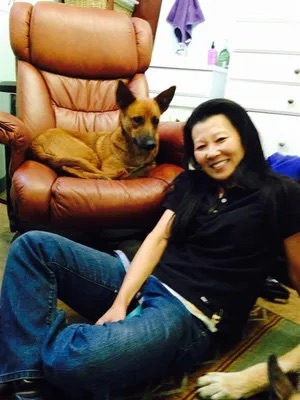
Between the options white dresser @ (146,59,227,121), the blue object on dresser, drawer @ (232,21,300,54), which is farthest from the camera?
white dresser @ (146,59,227,121)

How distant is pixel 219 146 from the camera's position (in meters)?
1.15

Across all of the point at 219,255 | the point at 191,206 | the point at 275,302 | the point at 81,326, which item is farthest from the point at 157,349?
the point at 275,302

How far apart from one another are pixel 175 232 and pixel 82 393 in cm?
50

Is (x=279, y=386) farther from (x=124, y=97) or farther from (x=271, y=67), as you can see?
(x=271, y=67)

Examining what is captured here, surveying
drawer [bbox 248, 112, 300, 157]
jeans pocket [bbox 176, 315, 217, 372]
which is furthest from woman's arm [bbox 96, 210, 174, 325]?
drawer [bbox 248, 112, 300, 157]

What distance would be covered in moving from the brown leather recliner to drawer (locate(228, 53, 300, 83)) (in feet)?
2.45

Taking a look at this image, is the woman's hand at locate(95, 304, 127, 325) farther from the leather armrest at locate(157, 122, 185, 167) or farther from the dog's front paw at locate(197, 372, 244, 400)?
the leather armrest at locate(157, 122, 185, 167)

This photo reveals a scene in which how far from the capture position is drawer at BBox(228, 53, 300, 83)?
8.79 ft

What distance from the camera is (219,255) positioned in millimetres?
1149

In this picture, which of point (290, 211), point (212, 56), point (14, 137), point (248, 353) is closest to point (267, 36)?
point (212, 56)

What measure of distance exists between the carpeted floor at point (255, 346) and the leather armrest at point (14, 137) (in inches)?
19.2

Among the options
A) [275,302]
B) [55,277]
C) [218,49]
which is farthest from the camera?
[218,49]

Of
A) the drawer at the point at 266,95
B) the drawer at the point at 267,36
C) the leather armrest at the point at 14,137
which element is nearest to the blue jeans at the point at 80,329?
the leather armrest at the point at 14,137

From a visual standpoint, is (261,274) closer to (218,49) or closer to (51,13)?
(51,13)
